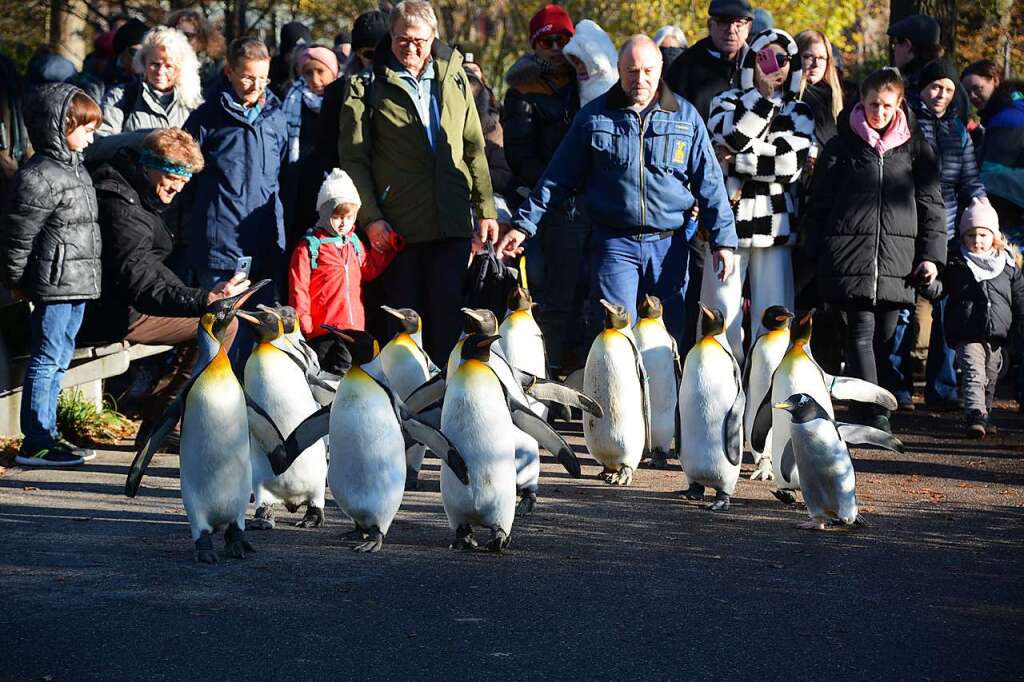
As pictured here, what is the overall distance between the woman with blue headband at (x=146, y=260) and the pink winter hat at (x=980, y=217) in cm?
429

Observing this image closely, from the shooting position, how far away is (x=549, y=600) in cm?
450

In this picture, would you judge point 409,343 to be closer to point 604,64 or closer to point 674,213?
point 674,213

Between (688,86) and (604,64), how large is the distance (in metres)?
0.60

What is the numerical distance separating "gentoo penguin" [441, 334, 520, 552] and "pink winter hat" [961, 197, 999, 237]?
14.0 ft

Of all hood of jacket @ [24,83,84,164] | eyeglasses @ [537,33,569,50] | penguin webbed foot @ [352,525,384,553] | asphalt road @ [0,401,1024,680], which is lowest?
asphalt road @ [0,401,1024,680]

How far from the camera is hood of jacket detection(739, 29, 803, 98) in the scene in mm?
7777

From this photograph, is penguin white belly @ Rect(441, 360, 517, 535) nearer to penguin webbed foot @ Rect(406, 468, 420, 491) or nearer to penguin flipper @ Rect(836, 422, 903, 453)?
penguin webbed foot @ Rect(406, 468, 420, 491)

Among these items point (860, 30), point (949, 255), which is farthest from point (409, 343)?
point (860, 30)

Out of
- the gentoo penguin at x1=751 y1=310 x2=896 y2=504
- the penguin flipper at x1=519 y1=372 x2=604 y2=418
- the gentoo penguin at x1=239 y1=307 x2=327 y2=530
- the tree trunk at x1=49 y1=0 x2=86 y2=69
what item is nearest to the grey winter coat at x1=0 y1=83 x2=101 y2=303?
the gentoo penguin at x1=239 y1=307 x2=327 y2=530

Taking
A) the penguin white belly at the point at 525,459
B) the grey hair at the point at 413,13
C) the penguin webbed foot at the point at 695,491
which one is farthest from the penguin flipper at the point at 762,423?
the grey hair at the point at 413,13

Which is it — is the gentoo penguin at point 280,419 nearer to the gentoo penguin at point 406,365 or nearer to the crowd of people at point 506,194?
the gentoo penguin at point 406,365

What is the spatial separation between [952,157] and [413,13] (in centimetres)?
369

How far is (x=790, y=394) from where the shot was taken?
19.9 ft

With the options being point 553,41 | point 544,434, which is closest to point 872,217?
point 553,41
